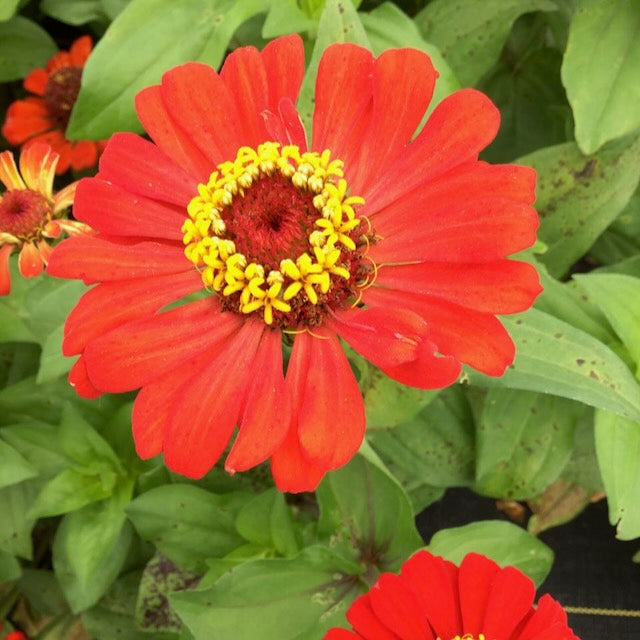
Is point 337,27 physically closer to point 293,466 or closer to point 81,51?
point 293,466

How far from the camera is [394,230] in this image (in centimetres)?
59

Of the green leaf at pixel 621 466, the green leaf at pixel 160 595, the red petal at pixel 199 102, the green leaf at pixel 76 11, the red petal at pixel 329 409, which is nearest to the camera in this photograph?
the red petal at pixel 329 409

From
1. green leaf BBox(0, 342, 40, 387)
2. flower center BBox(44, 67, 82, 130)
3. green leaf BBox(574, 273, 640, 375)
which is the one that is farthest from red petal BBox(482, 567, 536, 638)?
flower center BBox(44, 67, 82, 130)

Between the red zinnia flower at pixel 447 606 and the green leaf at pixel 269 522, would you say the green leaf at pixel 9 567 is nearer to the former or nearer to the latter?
the green leaf at pixel 269 522

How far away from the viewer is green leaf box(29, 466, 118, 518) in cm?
86

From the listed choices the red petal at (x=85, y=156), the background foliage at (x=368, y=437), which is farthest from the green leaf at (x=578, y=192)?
the red petal at (x=85, y=156)

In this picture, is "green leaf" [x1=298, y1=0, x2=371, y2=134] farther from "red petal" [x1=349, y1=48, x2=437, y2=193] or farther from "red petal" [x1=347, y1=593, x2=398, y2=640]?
"red petal" [x1=347, y1=593, x2=398, y2=640]

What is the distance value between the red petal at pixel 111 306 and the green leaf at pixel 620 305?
373 mm

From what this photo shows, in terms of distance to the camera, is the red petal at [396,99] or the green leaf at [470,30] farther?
the green leaf at [470,30]

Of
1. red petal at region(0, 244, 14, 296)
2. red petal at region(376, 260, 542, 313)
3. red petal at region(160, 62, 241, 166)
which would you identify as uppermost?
red petal at region(160, 62, 241, 166)

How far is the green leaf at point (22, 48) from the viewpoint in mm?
1219

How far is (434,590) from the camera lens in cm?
66

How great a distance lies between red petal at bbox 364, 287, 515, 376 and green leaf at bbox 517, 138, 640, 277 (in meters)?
0.40

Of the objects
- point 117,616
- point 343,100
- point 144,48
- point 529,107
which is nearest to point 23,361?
point 117,616
